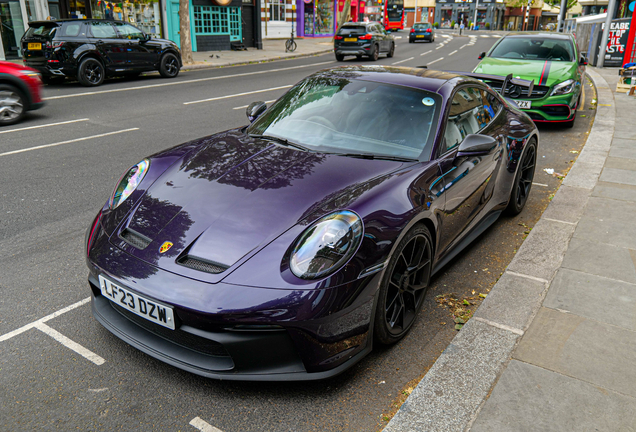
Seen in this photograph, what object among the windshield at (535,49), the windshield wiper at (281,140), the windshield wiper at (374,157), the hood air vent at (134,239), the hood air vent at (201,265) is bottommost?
the hood air vent at (201,265)

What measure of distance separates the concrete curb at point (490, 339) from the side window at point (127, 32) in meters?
Result: 13.0

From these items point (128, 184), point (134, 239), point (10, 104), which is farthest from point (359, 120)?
point (10, 104)

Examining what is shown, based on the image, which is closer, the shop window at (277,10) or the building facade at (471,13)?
the shop window at (277,10)

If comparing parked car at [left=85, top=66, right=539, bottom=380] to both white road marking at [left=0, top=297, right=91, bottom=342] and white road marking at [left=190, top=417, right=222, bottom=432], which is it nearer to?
white road marking at [left=190, top=417, right=222, bottom=432]

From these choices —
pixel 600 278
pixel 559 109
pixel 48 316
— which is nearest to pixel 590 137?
pixel 559 109

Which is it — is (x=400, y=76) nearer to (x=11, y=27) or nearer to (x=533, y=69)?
(x=533, y=69)

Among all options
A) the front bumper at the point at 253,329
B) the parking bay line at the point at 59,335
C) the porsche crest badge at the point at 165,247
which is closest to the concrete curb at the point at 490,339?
the front bumper at the point at 253,329

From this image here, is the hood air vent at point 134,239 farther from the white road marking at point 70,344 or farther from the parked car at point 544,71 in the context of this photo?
the parked car at point 544,71

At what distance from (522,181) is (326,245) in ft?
11.4

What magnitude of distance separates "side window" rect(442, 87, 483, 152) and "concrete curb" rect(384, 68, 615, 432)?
1.10m

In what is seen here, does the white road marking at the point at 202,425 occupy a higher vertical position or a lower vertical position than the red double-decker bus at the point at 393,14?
lower

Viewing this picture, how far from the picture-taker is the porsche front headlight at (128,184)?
3117mm

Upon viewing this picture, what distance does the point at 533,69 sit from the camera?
358 inches

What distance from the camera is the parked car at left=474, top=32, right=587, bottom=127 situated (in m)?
8.78
